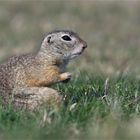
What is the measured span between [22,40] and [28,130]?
1111 cm

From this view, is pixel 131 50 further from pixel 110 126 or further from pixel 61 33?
→ pixel 110 126

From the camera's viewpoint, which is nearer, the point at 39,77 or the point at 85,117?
the point at 85,117

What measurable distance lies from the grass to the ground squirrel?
0.26 m

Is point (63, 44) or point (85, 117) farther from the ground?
point (63, 44)

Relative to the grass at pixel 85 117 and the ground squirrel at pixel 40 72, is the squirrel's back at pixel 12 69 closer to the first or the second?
the ground squirrel at pixel 40 72

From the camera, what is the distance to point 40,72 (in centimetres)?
735

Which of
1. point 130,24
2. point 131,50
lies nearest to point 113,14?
point 130,24

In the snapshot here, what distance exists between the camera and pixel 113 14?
21391 mm

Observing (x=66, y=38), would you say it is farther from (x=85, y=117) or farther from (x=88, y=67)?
(x=88, y=67)

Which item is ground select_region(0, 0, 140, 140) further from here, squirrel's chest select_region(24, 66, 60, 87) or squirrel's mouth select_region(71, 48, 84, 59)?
squirrel's mouth select_region(71, 48, 84, 59)

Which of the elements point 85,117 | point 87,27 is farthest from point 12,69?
point 87,27

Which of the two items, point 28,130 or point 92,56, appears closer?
point 28,130

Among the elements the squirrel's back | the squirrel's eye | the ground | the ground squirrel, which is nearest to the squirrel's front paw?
the ground squirrel

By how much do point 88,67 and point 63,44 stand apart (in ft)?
13.8
